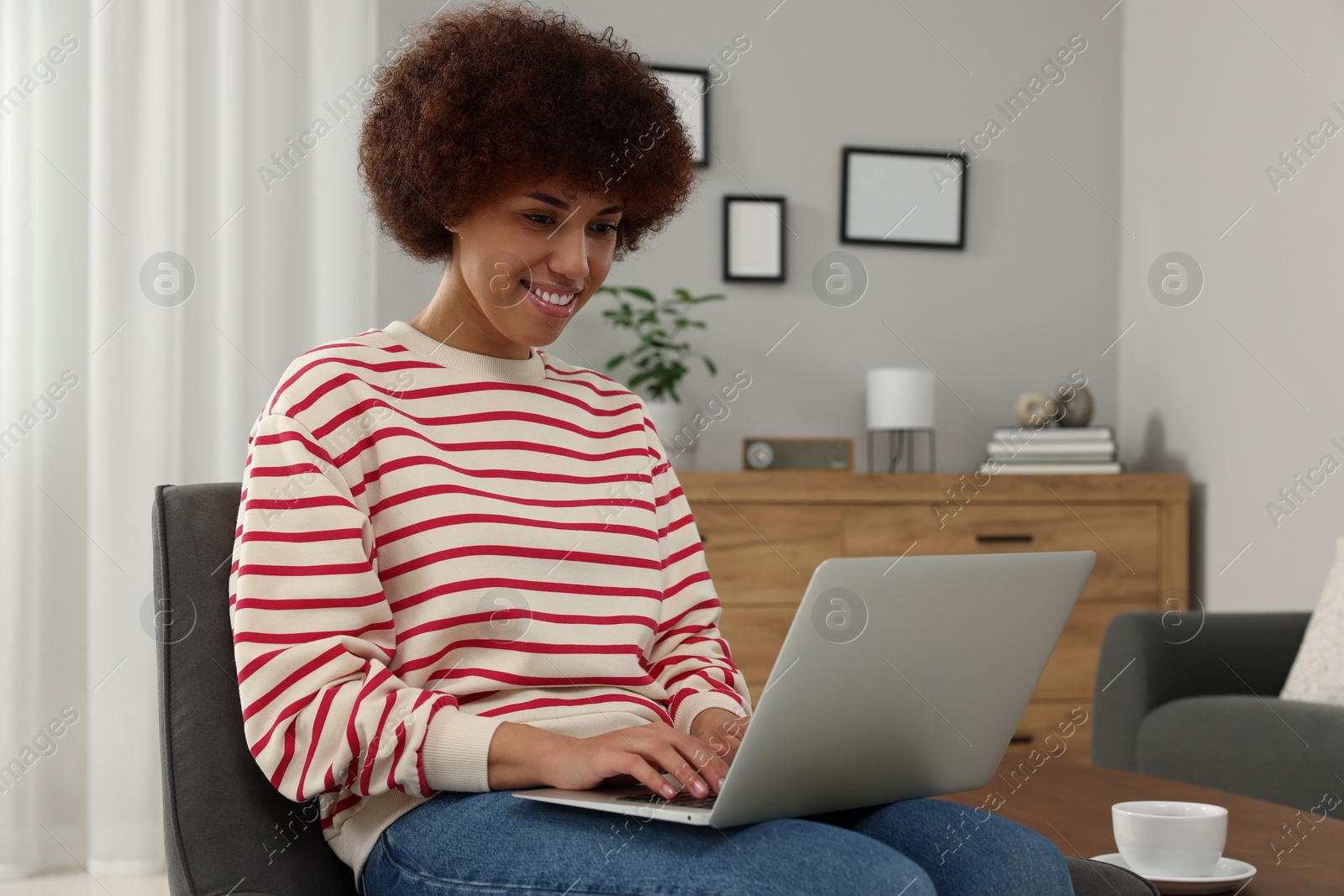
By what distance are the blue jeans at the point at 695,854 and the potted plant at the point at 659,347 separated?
2171 millimetres

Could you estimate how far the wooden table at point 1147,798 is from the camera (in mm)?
1118

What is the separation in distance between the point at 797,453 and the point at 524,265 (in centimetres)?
215

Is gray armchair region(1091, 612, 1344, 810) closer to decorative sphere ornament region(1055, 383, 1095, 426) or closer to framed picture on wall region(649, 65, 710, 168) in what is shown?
decorative sphere ornament region(1055, 383, 1095, 426)

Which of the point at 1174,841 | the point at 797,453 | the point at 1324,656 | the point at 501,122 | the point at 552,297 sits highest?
the point at 501,122

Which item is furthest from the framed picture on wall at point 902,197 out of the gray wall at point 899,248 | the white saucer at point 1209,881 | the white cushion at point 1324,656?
the white saucer at point 1209,881

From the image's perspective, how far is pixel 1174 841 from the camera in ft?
3.57

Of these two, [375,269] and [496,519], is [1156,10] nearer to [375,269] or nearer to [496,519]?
[375,269]

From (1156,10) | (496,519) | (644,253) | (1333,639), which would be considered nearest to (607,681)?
(496,519)

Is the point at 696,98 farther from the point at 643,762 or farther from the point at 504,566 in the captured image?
the point at 643,762

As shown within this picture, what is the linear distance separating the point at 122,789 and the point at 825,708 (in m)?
2.19

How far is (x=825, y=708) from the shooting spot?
83cm

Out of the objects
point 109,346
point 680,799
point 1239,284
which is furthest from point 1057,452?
point 680,799

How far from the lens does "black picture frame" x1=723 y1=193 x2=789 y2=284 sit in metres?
3.50

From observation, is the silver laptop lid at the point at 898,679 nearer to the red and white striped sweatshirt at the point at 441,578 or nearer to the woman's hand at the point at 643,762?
the woman's hand at the point at 643,762
